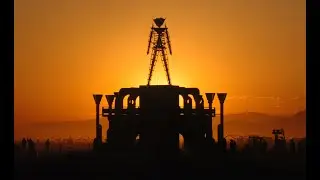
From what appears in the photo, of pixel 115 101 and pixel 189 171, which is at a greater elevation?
pixel 115 101

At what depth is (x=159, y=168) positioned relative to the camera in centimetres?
5519

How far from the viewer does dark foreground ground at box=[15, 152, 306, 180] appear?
172 ft

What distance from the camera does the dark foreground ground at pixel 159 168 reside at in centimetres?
5238

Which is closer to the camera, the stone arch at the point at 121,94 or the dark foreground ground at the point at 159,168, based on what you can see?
the dark foreground ground at the point at 159,168

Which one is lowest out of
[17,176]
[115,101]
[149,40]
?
[17,176]

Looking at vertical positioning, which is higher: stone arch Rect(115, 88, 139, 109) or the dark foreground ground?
stone arch Rect(115, 88, 139, 109)

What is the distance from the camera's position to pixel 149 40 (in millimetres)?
71875

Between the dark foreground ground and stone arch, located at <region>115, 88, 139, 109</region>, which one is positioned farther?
stone arch, located at <region>115, 88, 139, 109</region>

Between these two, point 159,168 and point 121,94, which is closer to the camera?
point 159,168

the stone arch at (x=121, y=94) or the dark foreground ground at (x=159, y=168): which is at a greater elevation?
the stone arch at (x=121, y=94)
